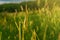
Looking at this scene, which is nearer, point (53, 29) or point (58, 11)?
point (53, 29)

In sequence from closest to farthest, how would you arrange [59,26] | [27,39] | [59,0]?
[27,39]
[59,26]
[59,0]

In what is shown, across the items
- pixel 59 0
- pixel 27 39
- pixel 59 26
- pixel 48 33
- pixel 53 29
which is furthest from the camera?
pixel 59 0

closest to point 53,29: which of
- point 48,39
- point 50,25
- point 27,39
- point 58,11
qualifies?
point 50,25

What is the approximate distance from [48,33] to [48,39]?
22cm

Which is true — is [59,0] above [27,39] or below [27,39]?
below

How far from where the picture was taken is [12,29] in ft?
7.25

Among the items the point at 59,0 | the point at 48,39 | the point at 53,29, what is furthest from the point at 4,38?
the point at 59,0

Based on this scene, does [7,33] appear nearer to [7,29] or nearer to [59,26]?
[7,29]

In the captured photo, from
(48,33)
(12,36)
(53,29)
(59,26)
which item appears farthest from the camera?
(59,26)

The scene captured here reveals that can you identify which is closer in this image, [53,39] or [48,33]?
[53,39]

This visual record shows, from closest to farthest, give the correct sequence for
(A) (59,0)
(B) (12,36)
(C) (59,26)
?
(B) (12,36) < (C) (59,26) < (A) (59,0)

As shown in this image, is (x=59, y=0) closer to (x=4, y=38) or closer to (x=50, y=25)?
(x=50, y=25)

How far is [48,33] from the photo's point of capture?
2.13 metres

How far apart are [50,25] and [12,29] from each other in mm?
515
